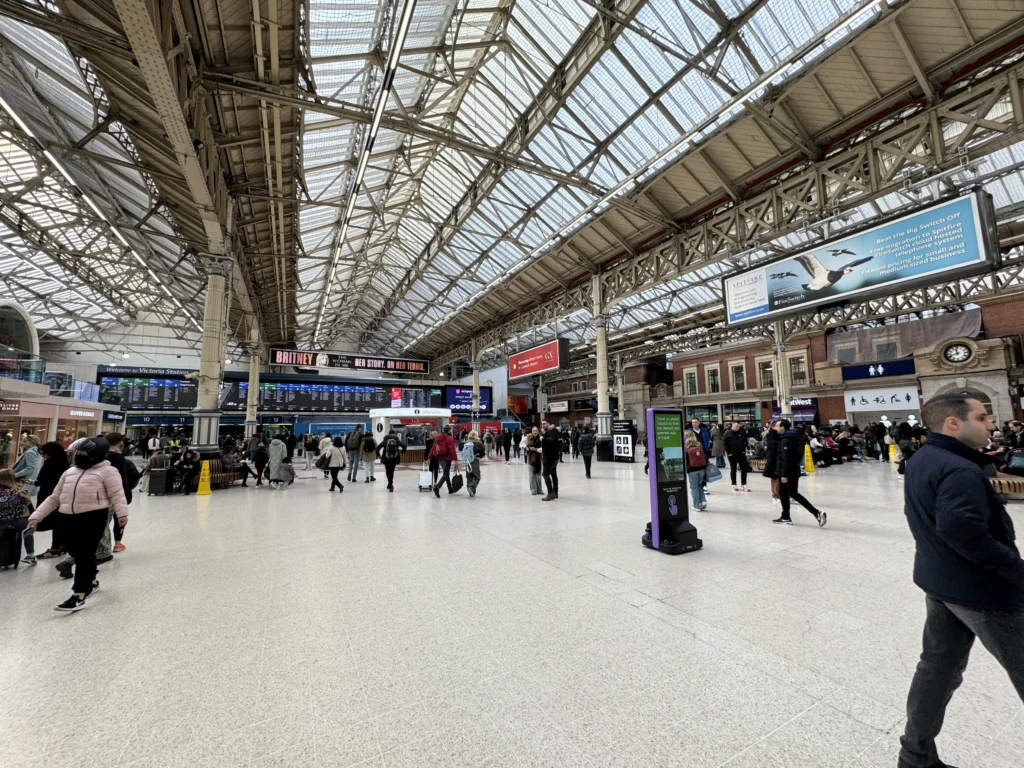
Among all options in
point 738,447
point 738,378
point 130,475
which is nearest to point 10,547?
point 130,475

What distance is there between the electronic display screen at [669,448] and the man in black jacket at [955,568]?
3.23 m

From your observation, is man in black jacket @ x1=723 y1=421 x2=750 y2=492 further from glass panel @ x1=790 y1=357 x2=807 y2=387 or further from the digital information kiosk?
glass panel @ x1=790 y1=357 x2=807 y2=387

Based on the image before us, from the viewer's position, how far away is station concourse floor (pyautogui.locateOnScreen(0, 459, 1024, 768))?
1959mm

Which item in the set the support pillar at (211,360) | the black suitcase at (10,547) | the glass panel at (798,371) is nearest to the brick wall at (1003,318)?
the glass panel at (798,371)

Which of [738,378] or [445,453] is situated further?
[738,378]

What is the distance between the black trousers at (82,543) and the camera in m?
3.65

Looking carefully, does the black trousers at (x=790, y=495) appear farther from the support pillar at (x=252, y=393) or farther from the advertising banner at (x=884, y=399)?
the support pillar at (x=252, y=393)

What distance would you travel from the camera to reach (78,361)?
31.0 m

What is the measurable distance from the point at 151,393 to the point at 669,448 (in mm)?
32436

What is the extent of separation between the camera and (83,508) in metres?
3.66

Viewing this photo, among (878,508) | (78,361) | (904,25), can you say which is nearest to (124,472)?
(878,508)

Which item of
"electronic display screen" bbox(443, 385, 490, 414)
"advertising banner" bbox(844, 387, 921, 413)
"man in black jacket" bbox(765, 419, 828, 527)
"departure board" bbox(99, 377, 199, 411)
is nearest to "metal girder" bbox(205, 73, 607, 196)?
"man in black jacket" bbox(765, 419, 828, 527)

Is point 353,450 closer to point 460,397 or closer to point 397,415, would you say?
point 397,415

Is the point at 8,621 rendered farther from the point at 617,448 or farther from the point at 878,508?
the point at 617,448
